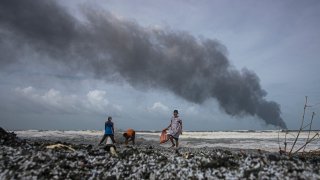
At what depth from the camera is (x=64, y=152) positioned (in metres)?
15.4

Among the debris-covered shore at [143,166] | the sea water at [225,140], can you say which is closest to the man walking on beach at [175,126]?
the sea water at [225,140]

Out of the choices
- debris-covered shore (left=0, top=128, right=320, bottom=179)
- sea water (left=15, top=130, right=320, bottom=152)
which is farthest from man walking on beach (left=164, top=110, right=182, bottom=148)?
debris-covered shore (left=0, top=128, right=320, bottom=179)

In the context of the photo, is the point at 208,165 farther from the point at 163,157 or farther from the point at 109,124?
the point at 109,124

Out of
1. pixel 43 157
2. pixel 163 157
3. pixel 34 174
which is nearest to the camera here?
pixel 34 174

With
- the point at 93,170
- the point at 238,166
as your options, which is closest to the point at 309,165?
the point at 238,166

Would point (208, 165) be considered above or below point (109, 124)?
below

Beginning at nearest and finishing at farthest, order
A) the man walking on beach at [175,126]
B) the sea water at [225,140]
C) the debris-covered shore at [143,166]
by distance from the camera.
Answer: the debris-covered shore at [143,166], the man walking on beach at [175,126], the sea water at [225,140]

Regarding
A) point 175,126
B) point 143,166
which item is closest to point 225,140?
point 175,126

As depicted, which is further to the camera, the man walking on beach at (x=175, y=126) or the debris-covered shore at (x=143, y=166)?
the man walking on beach at (x=175, y=126)

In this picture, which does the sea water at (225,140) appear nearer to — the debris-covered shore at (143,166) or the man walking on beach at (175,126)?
the debris-covered shore at (143,166)

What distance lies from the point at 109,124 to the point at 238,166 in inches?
530

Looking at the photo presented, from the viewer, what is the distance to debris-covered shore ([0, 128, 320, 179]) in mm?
12766

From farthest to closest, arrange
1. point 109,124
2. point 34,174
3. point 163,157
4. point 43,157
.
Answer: point 109,124 → point 163,157 → point 43,157 → point 34,174

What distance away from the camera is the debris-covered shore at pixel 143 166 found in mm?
12766
